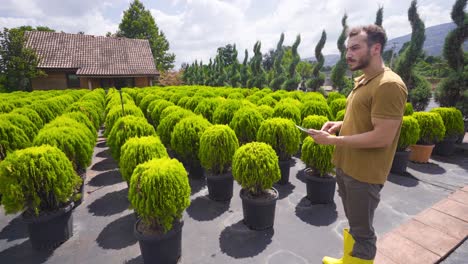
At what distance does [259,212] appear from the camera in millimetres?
3543

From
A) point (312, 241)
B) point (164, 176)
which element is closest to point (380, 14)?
point (312, 241)

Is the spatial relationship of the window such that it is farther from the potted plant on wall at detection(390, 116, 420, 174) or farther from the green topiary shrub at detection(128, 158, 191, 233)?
the potted plant on wall at detection(390, 116, 420, 174)

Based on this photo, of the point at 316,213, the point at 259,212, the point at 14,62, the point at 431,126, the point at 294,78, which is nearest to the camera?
the point at 259,212

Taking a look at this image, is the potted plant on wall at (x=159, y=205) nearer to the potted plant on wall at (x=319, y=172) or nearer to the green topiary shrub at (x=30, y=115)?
the potted plant on wall at (x=319, y=172)

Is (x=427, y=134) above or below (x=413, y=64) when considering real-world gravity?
below

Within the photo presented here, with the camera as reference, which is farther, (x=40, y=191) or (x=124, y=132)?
(x=124, y=132)

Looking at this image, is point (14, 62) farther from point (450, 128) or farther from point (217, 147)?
point (450, 128)

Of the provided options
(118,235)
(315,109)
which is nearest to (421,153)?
(315,109)

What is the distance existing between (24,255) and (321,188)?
15.1 ft

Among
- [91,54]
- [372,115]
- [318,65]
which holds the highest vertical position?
[91,54]

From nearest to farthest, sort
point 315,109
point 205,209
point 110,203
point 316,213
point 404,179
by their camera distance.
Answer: point 316,213 → point 205,209 → point 110,203 → point 404,179 → point 315,109

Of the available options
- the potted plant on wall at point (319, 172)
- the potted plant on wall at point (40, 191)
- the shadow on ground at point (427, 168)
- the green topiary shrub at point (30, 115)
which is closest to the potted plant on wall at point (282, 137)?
the potted plant on wall at point (319, 172)

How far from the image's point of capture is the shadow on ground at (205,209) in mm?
4113

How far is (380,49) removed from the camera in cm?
201
